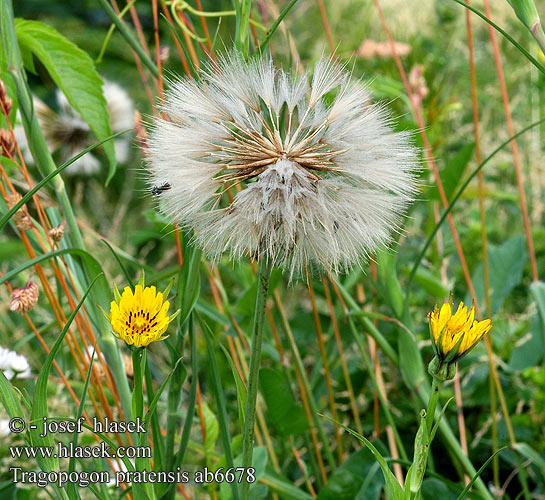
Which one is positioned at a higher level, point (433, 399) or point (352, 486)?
point (433, 399)

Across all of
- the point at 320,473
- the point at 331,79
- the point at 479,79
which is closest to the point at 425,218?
the point at 479,79

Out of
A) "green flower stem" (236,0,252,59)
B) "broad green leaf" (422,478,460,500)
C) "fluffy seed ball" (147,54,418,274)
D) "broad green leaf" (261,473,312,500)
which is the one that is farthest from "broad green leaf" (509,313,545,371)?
"green flower stem" (236,0,252,59)

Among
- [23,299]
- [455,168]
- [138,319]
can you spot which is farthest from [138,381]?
[455,168]

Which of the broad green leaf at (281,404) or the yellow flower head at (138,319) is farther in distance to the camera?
the broad green leaf at (281,404)

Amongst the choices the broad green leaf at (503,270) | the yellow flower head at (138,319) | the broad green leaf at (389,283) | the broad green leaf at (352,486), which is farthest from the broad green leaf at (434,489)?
the yellow flower head at (138,319)

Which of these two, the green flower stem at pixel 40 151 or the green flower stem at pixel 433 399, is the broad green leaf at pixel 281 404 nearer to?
the green flower stem at pixel 40 151

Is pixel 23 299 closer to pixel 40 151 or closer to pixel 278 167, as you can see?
pixel 40 151
